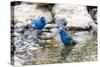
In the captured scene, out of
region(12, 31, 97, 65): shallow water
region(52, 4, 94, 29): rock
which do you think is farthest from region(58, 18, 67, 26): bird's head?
region(12, 31, 97, 65): shallow water

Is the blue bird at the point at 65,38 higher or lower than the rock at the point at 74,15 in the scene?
lower

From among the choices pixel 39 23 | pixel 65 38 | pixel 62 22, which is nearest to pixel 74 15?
pixel 62 22

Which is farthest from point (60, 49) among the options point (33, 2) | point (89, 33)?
point (33, 2)

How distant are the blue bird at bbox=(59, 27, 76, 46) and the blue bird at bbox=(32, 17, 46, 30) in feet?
0.71

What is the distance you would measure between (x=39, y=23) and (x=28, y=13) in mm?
162

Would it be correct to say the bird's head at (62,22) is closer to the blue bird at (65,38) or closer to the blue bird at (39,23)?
the blue bird at (65,38)

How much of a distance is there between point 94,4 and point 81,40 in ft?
1.56

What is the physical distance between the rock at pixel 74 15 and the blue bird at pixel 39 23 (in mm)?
159

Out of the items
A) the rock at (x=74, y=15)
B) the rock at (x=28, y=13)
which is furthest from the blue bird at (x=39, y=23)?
the rock at (x=74, y=15)

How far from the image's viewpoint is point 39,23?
6.81ft

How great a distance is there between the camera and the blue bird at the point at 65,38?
2.16 meters

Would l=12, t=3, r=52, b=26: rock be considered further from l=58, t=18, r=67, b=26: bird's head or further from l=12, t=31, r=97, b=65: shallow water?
l=12, t=31, r=97, b=65: shallow water

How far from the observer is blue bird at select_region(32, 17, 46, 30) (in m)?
2.06

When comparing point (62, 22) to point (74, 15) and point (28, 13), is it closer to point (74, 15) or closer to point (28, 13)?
point (74, 15)
